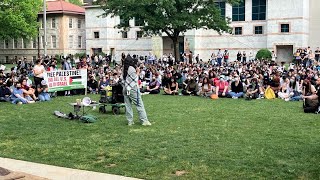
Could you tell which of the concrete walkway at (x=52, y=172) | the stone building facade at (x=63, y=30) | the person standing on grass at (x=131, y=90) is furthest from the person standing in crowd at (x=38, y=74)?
Answer: the stone building facade at (x=63, y=30)

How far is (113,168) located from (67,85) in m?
14.1

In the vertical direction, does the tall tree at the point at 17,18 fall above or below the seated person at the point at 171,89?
above

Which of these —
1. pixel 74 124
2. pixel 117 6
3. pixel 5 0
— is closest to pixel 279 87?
pixel 74 124

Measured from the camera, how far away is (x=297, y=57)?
120 ft

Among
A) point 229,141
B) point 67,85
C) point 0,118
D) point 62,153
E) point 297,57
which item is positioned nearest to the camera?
point 62,153

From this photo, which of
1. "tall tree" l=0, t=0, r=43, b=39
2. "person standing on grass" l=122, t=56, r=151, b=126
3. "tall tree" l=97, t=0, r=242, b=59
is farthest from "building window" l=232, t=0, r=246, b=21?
"person standing on grass" l=122, t=56, r=151, b=126

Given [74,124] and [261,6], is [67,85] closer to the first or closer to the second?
[74,124]

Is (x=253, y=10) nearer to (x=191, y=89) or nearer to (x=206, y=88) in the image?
(x=191, y=89)

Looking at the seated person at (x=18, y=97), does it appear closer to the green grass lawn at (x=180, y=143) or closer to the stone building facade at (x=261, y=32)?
the green grass lawn at (x=180, y=143)

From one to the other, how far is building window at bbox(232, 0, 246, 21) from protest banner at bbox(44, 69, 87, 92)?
33336mm

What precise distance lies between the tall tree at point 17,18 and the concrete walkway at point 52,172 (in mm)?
44217

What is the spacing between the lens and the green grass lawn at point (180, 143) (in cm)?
770

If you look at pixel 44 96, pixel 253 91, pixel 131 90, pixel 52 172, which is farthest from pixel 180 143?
pixel 44 96

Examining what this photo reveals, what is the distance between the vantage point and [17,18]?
50.6 m
